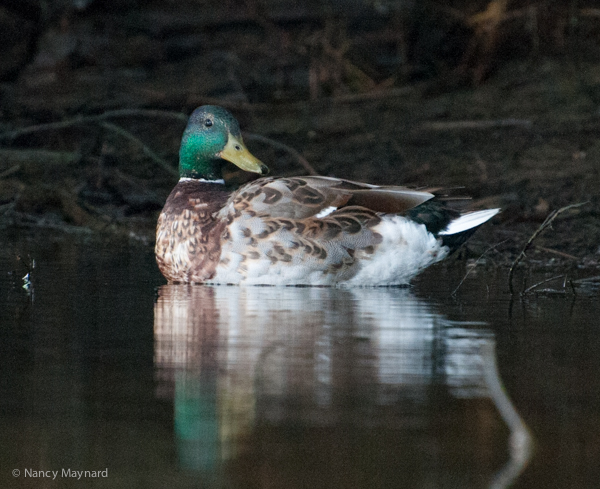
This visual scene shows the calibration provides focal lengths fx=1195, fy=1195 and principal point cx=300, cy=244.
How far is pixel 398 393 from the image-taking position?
3908 millimetres

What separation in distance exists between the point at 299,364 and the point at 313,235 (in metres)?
2.58

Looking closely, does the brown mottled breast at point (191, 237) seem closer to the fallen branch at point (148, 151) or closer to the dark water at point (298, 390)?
the dark water at point (298, 390)

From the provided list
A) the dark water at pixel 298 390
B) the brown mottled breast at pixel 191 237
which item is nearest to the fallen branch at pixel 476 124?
the brown mottled breast at pixel 191 237

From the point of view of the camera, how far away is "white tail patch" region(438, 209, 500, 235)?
23.0 feet

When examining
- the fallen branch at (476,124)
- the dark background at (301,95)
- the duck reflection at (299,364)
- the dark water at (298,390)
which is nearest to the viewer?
the dark water at (298,390)

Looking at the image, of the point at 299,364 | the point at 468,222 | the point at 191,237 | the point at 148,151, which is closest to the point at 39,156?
the point at 148,151

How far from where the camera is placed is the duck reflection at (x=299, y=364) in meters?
3.55

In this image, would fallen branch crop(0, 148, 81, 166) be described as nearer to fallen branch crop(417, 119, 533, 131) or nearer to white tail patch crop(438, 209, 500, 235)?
fallen branch crop(417, 119, 533, 131)

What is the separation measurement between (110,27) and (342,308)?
8938mm

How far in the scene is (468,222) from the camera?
7.03m

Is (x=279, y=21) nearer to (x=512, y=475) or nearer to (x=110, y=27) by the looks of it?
(x=110, y=27)

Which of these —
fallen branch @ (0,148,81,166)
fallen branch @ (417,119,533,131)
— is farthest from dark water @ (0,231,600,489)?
fallen branch @ (417,119,533,131)

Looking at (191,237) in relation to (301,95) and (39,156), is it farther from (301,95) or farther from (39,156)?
(301,95)

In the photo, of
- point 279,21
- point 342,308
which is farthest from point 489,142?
point 342,308
